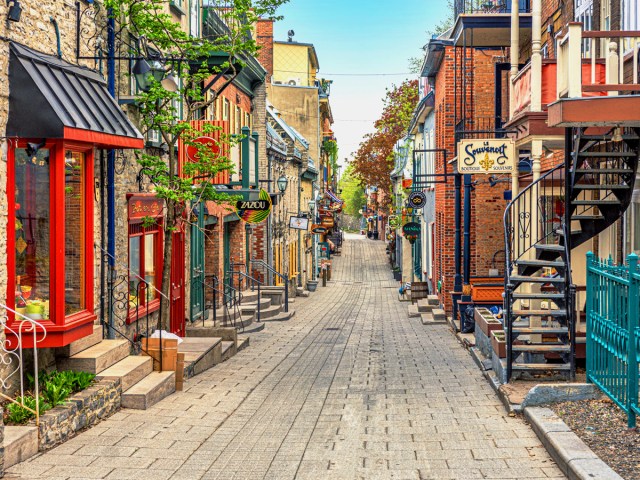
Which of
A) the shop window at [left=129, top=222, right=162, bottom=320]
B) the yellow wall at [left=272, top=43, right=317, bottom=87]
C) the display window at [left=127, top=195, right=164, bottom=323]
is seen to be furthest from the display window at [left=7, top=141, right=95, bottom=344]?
the yellow wall at [left=272, top=43, right=317, bottom=87]

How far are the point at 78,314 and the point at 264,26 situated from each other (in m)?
34.5

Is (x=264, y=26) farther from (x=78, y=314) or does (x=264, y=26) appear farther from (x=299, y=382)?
(x=78, y=314)

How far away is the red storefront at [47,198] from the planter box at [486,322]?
6.21m

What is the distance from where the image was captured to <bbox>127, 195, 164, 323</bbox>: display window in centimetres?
1370

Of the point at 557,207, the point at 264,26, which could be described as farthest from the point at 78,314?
the point at 264,26

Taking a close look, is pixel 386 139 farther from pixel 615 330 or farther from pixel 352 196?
pixel 352 196

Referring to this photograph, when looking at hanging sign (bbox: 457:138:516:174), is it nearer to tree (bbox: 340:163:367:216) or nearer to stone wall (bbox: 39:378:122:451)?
stone wall (bbox: 39:378:122:451)

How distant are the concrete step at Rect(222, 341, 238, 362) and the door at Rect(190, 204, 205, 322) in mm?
3015

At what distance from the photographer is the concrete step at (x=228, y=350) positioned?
50.3ft

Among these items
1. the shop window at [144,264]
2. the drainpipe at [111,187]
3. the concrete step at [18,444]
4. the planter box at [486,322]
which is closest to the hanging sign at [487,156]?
the planter box at [486,322]

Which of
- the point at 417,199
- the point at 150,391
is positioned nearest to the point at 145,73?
the point at 150,391

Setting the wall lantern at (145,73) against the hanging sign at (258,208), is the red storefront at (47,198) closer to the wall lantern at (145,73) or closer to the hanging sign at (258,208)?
the wall lantern at (145,73)

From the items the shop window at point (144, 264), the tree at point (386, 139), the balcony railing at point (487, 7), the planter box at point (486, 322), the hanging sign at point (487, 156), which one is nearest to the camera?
the planter box at point (486, 322)

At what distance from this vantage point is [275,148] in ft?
105
